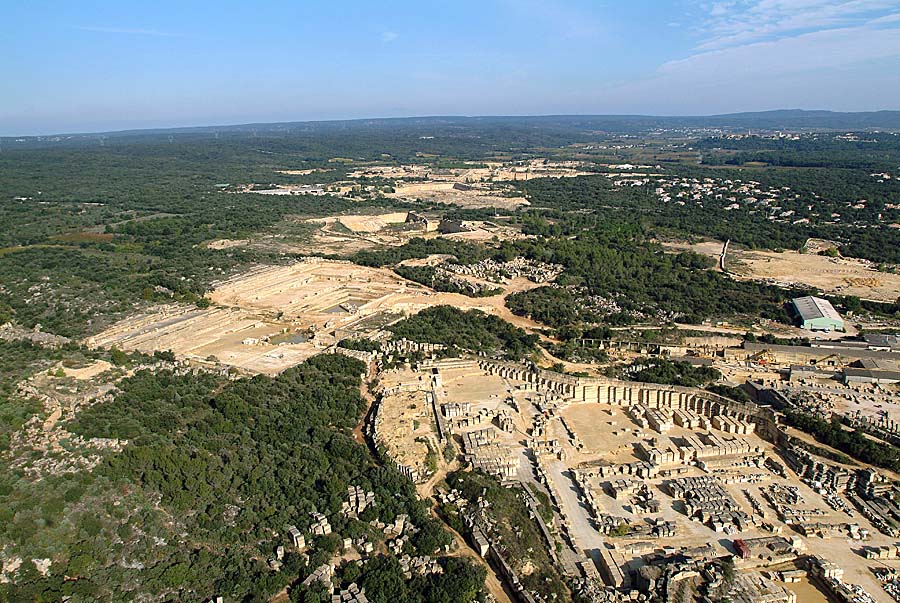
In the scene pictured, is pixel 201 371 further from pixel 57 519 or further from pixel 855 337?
pixel 855 337

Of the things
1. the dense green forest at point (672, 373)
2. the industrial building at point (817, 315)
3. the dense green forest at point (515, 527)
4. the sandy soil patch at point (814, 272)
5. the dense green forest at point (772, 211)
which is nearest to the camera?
the dense green forest at point (515, 527)

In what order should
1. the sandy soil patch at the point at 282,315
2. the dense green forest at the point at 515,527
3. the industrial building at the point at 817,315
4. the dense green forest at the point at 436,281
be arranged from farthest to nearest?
the dense green forest at the point at 436,281 → the industrial building at the point at 817,315 → the sandy soil patch at the point at 282,315 → the dense green forest at the point at 515,527

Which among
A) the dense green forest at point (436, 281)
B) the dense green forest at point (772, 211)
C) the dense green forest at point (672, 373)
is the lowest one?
the dense green forest at point (772, 211)

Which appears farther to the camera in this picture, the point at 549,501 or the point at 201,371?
the point at 201,371

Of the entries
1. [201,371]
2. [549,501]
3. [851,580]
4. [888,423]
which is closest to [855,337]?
[888,423]

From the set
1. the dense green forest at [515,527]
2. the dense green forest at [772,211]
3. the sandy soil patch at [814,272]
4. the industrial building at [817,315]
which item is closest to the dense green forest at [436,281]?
the industrial building at [817,315]

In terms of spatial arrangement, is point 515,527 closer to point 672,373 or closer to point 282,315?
point 672,373

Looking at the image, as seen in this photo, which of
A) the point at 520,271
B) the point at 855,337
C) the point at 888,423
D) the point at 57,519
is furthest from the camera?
the point at 520,271

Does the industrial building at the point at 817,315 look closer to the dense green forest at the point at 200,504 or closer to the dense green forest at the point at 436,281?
the dense green forest at the point at 436,281
